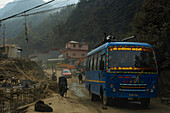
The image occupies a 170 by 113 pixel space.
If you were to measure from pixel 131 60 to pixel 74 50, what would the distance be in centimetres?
8262

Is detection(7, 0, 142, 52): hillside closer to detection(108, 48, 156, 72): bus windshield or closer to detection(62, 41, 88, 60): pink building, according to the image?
detection(62, 41, 88, 60): pink building

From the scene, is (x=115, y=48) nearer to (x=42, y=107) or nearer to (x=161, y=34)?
(x=42, y=107)

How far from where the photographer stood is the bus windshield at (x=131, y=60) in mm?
11867

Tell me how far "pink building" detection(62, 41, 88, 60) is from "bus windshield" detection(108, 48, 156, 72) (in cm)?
7931

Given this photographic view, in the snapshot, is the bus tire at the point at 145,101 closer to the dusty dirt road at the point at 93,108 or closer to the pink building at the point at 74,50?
the dusty dirt road at the point at 93,108

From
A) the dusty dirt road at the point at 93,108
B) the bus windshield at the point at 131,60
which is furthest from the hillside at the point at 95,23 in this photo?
the bus windshield at the point at 131,60

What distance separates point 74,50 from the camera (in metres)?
94.2

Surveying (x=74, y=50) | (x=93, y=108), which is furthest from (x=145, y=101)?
(x=74, y=50)

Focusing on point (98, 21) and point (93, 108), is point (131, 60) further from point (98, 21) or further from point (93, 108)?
point (98, 21)

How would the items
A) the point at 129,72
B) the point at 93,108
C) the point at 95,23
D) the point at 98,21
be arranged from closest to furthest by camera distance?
the point at 129,72, the point at 93,108, the point at 98,21, the point at 95,23

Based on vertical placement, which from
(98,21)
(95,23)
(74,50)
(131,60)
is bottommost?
(131,60)

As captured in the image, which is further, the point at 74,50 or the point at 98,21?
the point at 98,21

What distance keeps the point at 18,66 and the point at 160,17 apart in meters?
26.8

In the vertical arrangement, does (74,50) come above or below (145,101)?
above
